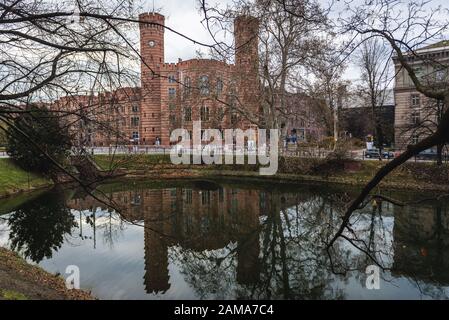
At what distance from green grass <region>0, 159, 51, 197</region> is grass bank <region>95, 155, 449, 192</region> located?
4899 mm

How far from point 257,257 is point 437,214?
10.7 metres

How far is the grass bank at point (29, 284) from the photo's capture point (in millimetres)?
7352

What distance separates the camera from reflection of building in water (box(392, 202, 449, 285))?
1021cm

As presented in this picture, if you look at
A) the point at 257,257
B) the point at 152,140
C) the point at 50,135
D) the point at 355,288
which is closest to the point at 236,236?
the point at 257,257

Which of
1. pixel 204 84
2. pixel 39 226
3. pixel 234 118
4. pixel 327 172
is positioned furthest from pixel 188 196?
pixel 327 172

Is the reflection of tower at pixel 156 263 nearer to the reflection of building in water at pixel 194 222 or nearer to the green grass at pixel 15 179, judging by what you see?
the reflection of building in water at pixel 194 222

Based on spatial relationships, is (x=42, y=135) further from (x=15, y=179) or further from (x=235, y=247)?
(x=15, y=179)

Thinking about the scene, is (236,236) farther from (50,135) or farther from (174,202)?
(50,135)

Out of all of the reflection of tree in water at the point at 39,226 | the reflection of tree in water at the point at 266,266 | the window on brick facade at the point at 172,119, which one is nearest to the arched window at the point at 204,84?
the window on brick facade at the point at 172,119

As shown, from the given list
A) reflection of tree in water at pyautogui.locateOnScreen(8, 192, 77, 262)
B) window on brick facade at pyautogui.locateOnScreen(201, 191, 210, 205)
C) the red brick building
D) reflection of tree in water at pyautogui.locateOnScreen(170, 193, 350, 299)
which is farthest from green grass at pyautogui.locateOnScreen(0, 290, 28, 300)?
window on brick facade at pyautogui.locateOnScreen(201, 191, 210, 205)

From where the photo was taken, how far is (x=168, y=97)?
30.0 m

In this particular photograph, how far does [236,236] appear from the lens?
46.5 ft

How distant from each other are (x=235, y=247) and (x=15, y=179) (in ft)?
69.9

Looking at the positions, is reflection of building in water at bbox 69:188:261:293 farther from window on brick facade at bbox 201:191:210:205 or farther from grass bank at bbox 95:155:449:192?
grass bank at bbox 95:155:449:192
